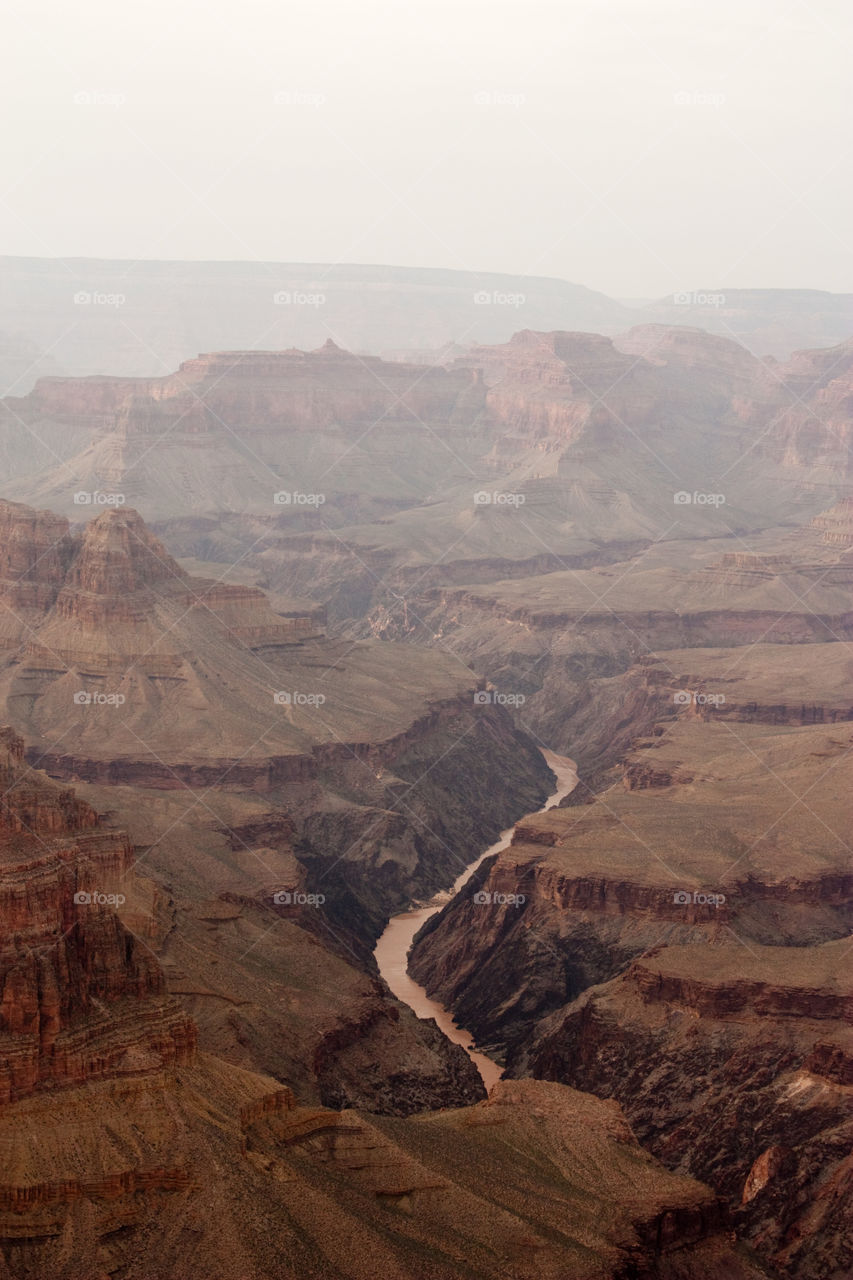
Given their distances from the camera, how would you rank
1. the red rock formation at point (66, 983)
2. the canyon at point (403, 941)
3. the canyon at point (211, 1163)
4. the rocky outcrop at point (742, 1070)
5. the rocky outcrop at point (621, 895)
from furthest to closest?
the rocky outcrop at point (621, 895) → the rocky outcrop at point (742, 1070) → the red rock formation at point (66, 983) → the canyon at point (403, 941) → the canyon at point (211, 1163)

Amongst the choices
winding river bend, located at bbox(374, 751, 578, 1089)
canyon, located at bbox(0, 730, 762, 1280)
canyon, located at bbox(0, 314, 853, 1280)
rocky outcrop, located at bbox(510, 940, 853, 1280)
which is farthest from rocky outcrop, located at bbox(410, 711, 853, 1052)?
canyon, located at bbox(0, 730, 762, 1280)

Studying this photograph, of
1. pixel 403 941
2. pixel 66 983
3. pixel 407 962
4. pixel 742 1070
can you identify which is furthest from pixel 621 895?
pixel 66 983

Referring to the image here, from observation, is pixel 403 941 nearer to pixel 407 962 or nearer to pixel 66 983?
pixel 407 962

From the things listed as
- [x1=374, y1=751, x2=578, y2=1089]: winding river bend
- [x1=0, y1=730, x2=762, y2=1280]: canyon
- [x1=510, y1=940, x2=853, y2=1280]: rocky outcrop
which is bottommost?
[x1=374, y1=751, x2=578, y2=1089]: winding river bend

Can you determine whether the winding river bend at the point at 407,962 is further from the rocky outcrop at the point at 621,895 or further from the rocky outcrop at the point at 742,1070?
the rocky outcrop at the point at 742,1070

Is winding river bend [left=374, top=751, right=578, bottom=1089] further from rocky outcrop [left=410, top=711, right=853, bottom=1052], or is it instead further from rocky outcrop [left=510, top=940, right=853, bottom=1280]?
rocky outcrop [left=510, top=940, right=853, bottom=1280]

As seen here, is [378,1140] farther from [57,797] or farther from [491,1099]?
[57,797]

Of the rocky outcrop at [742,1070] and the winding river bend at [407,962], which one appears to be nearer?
the rocky outcrop at [742,1070]

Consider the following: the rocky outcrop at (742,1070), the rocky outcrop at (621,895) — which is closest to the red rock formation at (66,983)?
the rocky outcrop at (742,1070)
